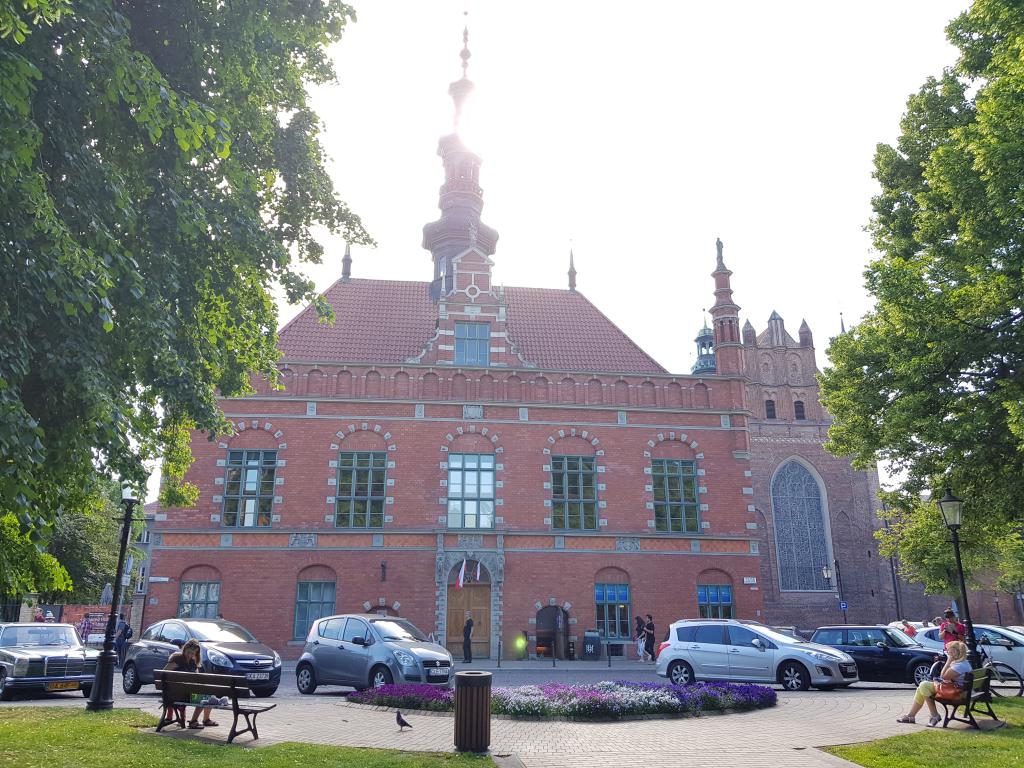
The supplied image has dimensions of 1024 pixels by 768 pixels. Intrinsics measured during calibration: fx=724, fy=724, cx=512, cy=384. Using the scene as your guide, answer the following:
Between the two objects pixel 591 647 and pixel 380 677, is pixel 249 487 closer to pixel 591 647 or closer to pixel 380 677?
pixel 380 677

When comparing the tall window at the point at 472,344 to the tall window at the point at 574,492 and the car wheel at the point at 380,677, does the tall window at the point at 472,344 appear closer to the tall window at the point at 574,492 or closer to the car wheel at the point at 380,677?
the tall window at the point at 574,492

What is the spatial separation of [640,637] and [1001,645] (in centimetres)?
1101

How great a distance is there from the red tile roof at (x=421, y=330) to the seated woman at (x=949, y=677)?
18991mm

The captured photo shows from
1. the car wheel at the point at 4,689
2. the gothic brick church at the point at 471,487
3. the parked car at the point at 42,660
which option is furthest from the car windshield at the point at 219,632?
the gothic brick church at the point at 471,487

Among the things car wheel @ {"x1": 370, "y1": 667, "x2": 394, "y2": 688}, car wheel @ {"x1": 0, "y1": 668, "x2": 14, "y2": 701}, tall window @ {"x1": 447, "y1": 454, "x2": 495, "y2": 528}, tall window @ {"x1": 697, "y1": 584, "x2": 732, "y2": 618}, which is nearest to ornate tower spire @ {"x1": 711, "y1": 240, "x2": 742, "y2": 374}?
tall window @ {"x1": 697, "y1": 584, "x2": 732, "y2": 618}

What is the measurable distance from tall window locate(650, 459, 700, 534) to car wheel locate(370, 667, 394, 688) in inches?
600

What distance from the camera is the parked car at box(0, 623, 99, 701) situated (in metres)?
14.7

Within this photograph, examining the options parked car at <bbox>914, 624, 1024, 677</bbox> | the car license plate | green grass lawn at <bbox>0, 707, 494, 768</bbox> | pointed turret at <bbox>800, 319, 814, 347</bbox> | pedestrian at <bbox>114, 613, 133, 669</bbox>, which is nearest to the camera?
green grass lawn at <bbox>0, 707, 494, 768</bbox>

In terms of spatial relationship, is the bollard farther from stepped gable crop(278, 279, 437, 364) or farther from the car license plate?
stepped gable crop(278, 279, 437, 364)

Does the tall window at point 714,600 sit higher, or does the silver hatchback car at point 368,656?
the tall window at point 714,600

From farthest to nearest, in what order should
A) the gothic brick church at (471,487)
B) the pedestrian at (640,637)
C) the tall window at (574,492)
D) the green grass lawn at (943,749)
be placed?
the tall window at (574,492) → the gothic brick church at (471,487) → the pedestrian at (640,637) → the green grass lawn at (943,749)

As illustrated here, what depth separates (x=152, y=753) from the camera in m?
8.63

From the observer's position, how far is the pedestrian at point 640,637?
2488 cm

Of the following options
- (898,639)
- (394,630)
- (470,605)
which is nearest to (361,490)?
(470,605)
